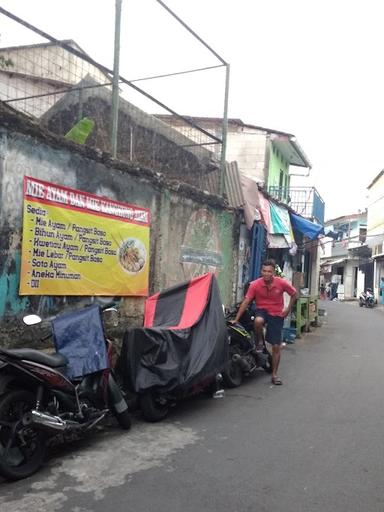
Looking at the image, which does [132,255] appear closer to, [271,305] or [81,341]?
[271,305]

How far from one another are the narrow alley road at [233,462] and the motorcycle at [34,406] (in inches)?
6.8

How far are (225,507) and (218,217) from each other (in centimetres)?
676

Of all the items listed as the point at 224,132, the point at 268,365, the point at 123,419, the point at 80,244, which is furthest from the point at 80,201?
the point at 224,132

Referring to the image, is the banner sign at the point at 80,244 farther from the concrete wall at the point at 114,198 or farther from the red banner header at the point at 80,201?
the concrete wall at the point at 114,198

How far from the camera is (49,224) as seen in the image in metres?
5.66

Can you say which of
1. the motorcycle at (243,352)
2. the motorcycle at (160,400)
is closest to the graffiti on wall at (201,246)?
the motorcycle at (243,352)

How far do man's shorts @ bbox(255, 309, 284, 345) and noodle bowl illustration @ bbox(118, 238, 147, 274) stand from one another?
6.14 feet

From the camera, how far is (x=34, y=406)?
3822 mm

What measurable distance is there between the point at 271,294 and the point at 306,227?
6656mm

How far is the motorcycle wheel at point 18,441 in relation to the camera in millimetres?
3574

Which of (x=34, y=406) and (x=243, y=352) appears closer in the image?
(x=34, y=406)

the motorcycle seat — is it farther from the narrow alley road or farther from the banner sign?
the banner sign

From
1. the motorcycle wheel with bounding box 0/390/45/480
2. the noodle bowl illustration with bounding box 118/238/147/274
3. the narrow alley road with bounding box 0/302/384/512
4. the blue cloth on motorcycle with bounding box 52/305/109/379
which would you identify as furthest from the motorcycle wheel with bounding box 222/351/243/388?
the motorcycle wheel with bounding box 0/390/45/480

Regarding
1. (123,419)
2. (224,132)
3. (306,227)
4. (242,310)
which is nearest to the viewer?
(123,419)
